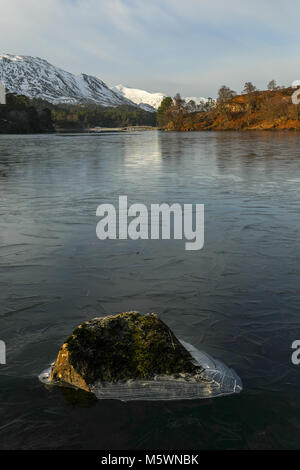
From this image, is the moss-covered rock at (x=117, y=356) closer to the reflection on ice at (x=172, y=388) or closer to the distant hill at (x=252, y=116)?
the reflection on ice at (x=172, y=388)

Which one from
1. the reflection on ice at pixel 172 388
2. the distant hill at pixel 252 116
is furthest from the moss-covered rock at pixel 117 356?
the distant hill at pixel 252 116

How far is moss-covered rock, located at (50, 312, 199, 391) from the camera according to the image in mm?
3875

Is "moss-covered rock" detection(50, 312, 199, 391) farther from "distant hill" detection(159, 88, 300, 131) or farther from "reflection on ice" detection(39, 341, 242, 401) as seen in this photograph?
"distant hill" detection(159, 88, 300, 131)

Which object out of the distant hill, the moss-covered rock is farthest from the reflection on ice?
the distant hill

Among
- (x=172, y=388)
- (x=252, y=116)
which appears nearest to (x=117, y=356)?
(x=172, y=388)

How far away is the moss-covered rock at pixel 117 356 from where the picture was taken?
3875 millimetres

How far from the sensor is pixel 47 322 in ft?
17.1

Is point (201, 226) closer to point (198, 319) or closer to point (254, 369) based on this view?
point (198, 319)

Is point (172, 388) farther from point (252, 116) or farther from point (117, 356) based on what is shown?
point (252, 116)

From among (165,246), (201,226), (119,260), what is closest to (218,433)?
(119,260)

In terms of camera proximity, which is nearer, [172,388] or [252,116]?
[172,388]

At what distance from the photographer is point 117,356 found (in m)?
3.96

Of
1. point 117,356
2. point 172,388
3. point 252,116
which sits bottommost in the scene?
point 172,388
